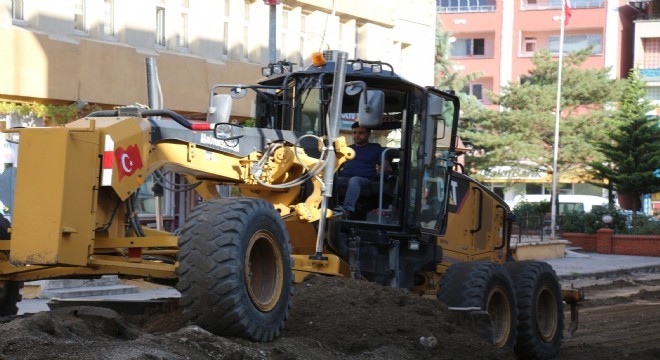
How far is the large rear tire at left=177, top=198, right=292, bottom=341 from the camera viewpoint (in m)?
8.43

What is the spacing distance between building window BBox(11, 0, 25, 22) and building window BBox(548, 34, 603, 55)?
60.6m

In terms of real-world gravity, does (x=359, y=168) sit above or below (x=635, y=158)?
below

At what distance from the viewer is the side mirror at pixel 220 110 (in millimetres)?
10211

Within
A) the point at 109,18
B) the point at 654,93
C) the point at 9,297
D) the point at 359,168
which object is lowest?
the point at 9,297

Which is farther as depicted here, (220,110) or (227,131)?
(220,110)

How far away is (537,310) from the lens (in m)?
13.2

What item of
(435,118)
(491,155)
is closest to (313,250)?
(435,118)

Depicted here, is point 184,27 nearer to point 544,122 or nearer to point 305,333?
point 305,333

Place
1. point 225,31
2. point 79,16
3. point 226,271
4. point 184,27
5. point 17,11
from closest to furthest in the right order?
point 226,271
point 17,11
point 79,16
point 184,27
point 225,31

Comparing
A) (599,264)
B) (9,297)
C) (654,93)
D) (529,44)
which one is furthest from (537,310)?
(529,44)

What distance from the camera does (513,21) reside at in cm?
8212

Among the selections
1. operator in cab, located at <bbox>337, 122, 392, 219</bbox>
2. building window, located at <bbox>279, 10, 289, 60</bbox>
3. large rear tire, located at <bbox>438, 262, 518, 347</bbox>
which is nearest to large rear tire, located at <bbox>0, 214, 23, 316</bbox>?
operator in cab, located at <bbox>337, 122, 392, 219</bbox>

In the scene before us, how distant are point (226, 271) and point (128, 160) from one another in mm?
1180

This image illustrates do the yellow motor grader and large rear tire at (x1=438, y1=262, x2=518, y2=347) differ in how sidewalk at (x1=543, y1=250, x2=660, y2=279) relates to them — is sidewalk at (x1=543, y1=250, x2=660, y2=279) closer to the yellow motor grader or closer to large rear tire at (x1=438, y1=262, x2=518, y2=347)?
the yellow motor grader
